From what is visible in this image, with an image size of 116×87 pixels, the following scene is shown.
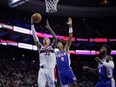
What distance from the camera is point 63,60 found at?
9.58 meters

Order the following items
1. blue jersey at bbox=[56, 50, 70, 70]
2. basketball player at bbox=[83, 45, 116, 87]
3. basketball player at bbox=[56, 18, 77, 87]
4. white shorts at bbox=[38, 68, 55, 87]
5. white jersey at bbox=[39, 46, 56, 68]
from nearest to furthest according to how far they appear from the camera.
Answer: basketball player at bbox=[83, 45, 116, 87] < white shorts at bbox=[38, 68, 55, 87] < white jersey at bbox=[39, 46, 56, 68] < basketball player at bbox=[56, 18, 77, 87] < blue jersey at bbox=[56, 50, 70, 70]

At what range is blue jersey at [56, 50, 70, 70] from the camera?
958cm

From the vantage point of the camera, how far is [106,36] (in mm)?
30922

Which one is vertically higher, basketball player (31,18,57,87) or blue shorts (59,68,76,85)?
basketball player (31,18,57,87)

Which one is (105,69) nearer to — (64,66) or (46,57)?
(46,57)

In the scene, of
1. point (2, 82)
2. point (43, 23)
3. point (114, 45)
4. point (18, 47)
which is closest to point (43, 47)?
point (2, 82)

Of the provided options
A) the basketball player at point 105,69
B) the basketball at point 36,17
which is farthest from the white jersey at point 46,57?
the basketball player at point 105,69

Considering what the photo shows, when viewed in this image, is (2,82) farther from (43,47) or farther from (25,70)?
(43,47)

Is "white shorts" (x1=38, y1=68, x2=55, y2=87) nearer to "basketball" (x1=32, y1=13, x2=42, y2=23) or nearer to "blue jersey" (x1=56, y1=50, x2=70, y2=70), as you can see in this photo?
"blue jersey" (x1=56, y1=50, x2=70, y2=70)

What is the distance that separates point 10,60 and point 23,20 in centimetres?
400

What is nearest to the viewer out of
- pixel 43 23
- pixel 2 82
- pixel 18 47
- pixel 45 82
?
pixel 45 82

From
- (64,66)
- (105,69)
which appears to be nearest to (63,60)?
(64,66)

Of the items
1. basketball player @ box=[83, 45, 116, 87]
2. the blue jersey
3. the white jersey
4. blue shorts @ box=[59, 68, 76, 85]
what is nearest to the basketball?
the white jersey

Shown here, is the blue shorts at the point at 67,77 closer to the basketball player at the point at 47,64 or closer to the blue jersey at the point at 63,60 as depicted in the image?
the blue jersey at the point at 63,60
